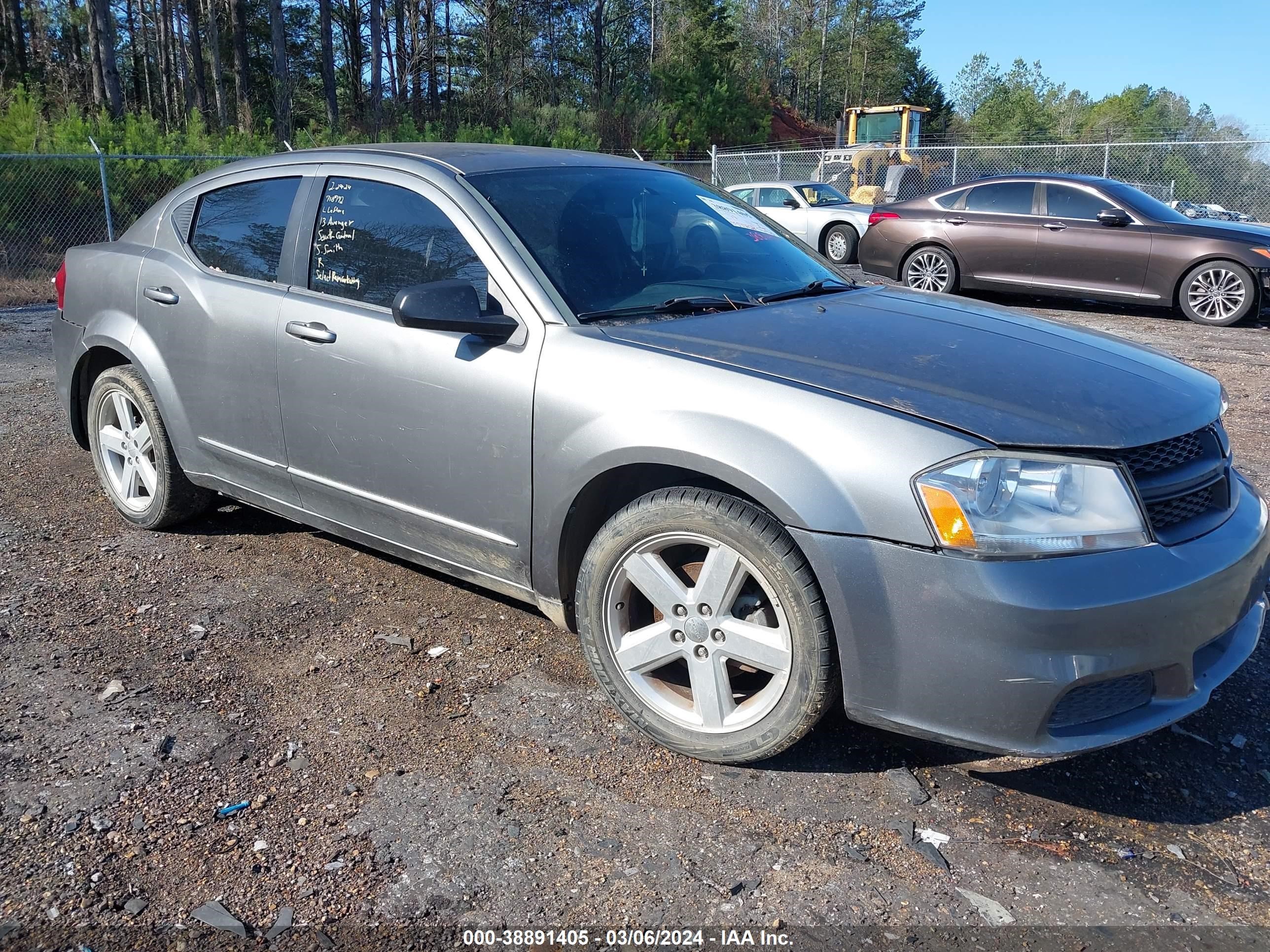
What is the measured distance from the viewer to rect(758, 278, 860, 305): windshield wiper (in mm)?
3475

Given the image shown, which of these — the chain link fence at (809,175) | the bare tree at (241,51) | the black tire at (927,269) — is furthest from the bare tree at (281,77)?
the black tire at (927,269)

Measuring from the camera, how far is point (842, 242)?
1688 cm

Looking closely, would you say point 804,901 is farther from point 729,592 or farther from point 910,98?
point 910,98

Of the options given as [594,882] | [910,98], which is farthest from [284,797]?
[910,98]

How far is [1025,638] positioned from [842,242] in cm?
1539

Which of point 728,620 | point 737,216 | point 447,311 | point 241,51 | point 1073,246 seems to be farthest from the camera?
point 241,51

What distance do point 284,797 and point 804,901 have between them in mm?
1351

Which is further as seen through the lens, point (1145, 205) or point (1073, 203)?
point (1073, 203)

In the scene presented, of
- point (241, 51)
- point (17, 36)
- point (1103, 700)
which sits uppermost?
point (17, 36)

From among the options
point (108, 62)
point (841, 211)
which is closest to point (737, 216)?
point (841, 211)

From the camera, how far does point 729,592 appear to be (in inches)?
105

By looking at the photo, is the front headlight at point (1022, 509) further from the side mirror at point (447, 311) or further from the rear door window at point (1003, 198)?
the rear door window at point (1003, 198)

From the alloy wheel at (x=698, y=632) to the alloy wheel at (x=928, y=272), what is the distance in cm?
1040

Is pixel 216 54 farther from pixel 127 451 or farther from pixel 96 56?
pixel 127 451
